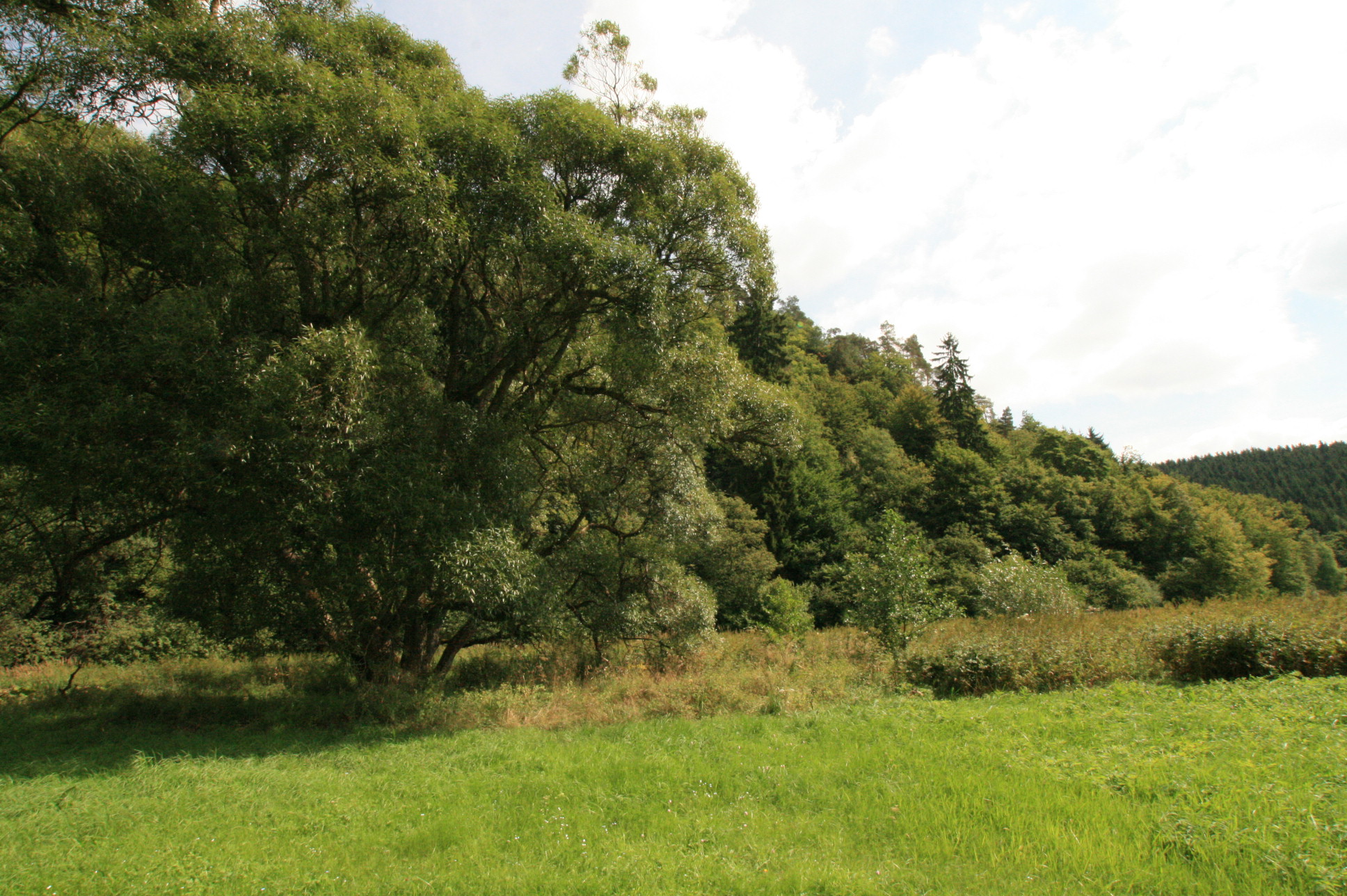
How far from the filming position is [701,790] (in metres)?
6.25

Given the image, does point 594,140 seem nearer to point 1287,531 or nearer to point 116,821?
point 116,821

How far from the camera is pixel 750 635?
60.7 feet

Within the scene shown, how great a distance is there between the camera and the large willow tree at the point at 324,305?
8523mm

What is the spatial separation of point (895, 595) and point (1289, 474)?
585ft

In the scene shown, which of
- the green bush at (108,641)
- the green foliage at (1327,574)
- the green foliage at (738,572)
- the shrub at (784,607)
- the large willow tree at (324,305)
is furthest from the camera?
the green foliage at (1327,574)

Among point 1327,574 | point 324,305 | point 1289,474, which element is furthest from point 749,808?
point 1289,474

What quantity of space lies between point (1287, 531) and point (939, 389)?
47.8 m

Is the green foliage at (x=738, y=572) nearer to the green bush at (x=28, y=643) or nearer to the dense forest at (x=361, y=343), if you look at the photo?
the dense forest at (x=361, y=343)

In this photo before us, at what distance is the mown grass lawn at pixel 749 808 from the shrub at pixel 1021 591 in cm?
1369

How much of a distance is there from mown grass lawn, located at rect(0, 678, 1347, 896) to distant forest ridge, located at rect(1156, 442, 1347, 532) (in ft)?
503

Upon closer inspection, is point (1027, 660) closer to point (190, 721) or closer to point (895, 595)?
point (895, 595)

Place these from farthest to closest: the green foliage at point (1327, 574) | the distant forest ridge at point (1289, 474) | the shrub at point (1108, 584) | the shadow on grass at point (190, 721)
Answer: the distant forest ridge at point (1289, 474) < the green foliage at point (1327, 574) < the shrub at point (1108, 584) < the shadow on grass at point (190, 721)

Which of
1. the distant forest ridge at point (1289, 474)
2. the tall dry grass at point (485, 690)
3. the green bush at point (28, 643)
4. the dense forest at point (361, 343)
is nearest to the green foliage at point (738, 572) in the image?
the dense forest at point (361, 343)

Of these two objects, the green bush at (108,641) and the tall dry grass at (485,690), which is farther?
the green bush at (108,641)
